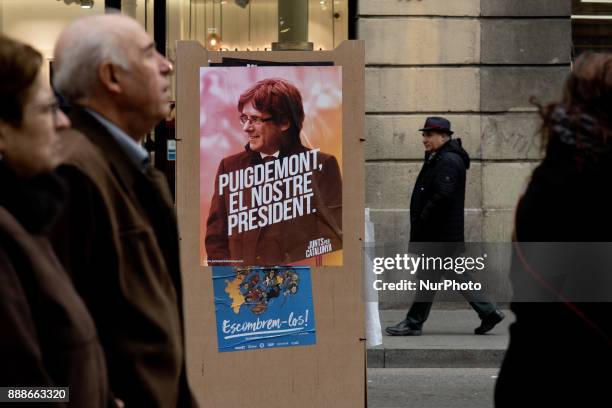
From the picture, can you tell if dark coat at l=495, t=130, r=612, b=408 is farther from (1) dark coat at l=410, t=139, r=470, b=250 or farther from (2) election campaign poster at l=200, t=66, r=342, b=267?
→ (1) dark coat at l=410, t=139, r=470, b=250

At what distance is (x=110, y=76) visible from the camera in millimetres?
3191

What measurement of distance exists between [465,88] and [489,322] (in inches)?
120

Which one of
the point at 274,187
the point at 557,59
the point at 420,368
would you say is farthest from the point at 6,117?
the point at 557,59

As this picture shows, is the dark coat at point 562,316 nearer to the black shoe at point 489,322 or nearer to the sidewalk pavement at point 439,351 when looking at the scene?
the sidewalk pavement at point 439,351

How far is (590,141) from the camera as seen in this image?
3.01 m

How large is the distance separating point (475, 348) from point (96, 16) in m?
7.11

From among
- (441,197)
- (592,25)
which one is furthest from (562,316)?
(592,25)

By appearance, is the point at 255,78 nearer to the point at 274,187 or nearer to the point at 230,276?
the point at 274,187

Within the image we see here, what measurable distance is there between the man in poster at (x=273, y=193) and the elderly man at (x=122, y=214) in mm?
2745

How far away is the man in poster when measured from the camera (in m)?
6.07

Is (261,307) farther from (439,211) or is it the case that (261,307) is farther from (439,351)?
(439,211)

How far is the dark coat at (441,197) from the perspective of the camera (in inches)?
420

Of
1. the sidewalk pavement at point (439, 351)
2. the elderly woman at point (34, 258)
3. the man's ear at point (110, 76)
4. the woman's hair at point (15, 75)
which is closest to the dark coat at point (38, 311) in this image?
the elderly woman at point (34, 258)

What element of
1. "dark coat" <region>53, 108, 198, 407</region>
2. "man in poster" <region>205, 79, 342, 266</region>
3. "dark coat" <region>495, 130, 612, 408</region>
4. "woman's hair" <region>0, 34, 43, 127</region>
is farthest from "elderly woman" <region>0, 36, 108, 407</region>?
"man in poster" <region>205, 79, 342, 266</region>
